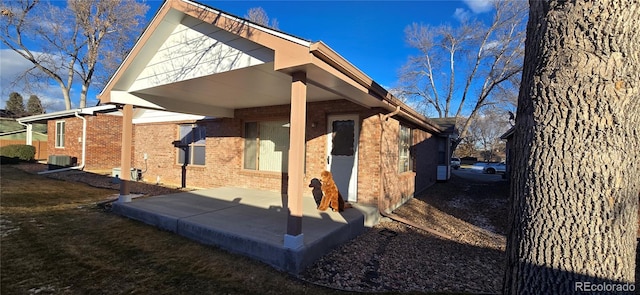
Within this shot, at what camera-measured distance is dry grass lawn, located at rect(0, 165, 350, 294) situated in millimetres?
3076

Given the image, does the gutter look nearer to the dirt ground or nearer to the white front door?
the white front door

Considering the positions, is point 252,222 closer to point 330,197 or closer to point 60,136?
point 330,197

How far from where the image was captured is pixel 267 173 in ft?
26.2

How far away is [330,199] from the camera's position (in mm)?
5551

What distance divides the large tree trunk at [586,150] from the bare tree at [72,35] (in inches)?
1058

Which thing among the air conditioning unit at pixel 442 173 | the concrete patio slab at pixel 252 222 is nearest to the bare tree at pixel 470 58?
the air conditioning unit at pixel 442 173

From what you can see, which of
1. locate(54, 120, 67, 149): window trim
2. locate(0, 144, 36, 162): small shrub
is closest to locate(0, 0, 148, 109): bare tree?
locate(0, 144, 36, 162): small shrub

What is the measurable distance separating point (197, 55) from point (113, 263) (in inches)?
132

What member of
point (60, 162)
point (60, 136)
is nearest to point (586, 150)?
point (60, 162)

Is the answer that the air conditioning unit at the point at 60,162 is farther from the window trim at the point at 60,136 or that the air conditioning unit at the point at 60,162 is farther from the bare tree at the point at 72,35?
the bare tree at the point at 72,35

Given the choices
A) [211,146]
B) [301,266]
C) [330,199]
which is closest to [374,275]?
[301,266]

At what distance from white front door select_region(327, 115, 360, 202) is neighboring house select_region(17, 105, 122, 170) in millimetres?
11050

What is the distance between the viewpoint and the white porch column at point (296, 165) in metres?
3.63

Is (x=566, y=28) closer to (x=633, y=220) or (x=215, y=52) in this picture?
(x=633, y=220)
